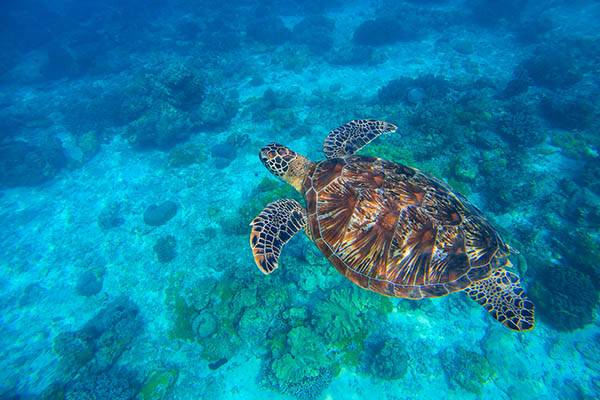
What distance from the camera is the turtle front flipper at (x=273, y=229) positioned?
3701 millimetres

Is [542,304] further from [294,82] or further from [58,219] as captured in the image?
Result: [58,219]

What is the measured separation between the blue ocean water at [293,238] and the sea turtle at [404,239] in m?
2.13

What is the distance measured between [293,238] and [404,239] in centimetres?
351

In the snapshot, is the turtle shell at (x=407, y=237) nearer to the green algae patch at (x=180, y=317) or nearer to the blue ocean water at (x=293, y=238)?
the blue ocean water at (x=293, y=238)

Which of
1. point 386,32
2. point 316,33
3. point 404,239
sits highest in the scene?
point 316,33

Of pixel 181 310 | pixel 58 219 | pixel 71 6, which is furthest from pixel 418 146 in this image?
pixel 71 6

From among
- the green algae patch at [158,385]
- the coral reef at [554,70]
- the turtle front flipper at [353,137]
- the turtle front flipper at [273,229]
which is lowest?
the green algae patch at [158,385]

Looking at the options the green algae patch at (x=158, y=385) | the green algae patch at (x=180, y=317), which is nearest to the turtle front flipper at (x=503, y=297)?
the green algae patch at (x=180, y=317)

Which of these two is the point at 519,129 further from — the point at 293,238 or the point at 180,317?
the point at 180,317

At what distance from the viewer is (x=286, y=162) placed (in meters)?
4.71

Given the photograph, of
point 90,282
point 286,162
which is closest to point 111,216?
point 90,282

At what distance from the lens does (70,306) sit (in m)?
7.59

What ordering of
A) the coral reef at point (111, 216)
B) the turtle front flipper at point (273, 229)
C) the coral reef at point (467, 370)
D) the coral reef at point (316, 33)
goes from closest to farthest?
the turtle front flipper at point (273, 229), the coral reef at point (467, 370), the coral reef at point (111, 216), the coral reef at point (316, 33)

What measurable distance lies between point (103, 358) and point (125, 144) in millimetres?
10511
